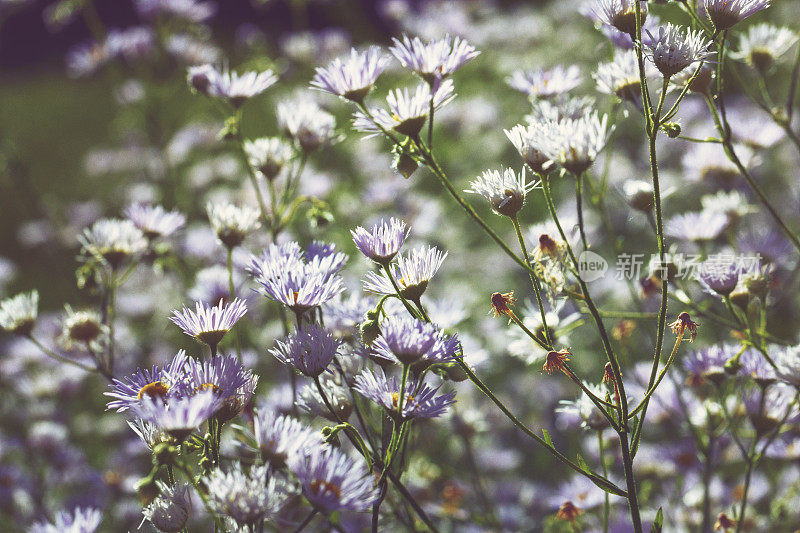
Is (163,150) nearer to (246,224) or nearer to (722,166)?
(246,224)

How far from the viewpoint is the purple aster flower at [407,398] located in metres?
0.66

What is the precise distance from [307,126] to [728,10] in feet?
1.87

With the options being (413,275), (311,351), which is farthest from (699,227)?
(311,351)

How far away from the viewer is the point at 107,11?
821 centimetres

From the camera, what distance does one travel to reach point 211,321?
728 mm

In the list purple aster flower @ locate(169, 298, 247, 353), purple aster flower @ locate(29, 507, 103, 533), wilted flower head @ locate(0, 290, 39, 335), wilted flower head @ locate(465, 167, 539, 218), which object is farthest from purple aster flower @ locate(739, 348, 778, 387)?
wilted flower head @ locate(0, 290, 39, 335)

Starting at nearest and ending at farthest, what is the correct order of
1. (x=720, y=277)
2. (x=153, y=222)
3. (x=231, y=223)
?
(x=720, y=277)
(x=231, y=223)
(x=153, y=222)

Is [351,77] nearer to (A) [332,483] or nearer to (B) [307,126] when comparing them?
(B) [307,126]

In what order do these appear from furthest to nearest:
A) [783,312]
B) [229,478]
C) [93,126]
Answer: [93,126] < [783,312] < [229,478]

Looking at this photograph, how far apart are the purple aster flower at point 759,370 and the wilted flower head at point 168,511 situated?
653 millimetres

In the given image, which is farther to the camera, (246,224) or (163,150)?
(163,150)

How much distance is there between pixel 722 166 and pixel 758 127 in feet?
0.40

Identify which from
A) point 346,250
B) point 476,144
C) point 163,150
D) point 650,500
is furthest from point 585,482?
point 476,144

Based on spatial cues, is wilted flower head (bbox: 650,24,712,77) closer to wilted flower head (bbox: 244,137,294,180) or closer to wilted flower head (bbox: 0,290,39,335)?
wilted flower head (bbox: 244,137,294,180)
